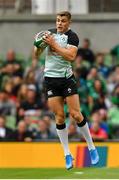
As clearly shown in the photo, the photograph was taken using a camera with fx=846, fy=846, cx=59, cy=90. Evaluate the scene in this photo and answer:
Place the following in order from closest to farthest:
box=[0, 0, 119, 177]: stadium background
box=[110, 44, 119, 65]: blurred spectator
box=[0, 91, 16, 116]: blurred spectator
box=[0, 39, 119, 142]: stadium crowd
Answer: box=[0, 0, 119, 177]: stadium background
box=[0, 39, 119, 142]: stadium crowd
box=[0, 91, 16, 116]: blurred spectator
box=[110, 44, 119, 65]: blurred spectator

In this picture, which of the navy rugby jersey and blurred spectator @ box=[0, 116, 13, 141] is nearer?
the navy rugby jersey

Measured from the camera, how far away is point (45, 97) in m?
19.7

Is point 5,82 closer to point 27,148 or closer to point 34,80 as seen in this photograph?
point 34,80

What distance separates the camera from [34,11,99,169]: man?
12.5 m

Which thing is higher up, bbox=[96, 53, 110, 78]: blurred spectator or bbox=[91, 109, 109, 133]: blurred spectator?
bbox=[96, 53, 110, 78]: blurred spectator

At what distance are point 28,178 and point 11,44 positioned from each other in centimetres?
976

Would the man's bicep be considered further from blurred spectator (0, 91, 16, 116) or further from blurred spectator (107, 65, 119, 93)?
blurred spectator (107, 65, 119, 93)

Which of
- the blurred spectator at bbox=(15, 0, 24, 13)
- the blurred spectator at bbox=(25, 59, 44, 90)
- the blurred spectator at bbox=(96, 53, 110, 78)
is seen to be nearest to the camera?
the blurred spectator at bbox=(25, 59, 44, 90)

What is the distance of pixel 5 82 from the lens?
2055 centimetres

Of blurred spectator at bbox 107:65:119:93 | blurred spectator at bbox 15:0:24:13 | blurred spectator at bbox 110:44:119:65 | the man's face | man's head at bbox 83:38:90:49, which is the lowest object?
blurred spectator at bbox 107:65:119:93

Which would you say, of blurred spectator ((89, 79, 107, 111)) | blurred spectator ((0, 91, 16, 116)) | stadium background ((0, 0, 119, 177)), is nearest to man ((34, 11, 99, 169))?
stadium background ((0, 0, 119, 177))

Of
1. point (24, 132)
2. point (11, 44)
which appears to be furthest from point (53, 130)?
point (11, 44)

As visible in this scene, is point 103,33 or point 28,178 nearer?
point 28,178

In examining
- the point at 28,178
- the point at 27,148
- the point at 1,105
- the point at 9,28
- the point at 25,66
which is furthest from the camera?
the point at 9,28
